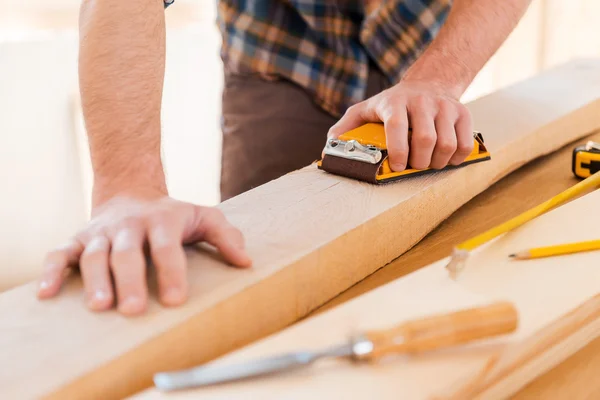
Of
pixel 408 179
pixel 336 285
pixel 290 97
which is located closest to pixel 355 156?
pixel 408 179

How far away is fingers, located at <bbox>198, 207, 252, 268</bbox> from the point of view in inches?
26.7

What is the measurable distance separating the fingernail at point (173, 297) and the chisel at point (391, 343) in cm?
10

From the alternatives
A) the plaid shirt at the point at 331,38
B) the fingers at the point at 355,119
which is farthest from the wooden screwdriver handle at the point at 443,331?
the plaid shirt at the point at 331,38

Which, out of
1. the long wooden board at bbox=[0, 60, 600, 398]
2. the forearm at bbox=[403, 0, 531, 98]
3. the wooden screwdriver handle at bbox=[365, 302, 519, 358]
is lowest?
the long wooden board at bbox=[0, 60, 600, 398]

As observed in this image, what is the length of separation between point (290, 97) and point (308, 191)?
60 cm

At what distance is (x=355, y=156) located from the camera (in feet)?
2.89

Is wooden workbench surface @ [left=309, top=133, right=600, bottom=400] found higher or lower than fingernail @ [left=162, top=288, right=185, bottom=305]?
lower

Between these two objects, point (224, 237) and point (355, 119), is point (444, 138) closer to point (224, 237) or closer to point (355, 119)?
point (355, 119)

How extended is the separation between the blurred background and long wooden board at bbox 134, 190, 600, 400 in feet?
6.19

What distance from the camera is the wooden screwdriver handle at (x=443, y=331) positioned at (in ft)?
1.71

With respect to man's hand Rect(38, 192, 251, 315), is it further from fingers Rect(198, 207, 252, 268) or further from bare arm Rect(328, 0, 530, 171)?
bare arm Rect(328, 0, 530, 171)

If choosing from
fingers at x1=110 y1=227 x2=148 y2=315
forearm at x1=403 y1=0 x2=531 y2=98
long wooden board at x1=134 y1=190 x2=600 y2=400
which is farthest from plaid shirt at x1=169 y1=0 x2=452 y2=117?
fingers at x1=110 y1=227 x2=148 y2=315

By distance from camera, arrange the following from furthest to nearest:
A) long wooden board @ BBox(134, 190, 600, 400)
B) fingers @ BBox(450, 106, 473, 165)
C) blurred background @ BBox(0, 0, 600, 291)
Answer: blurred background @ BBox(0, 0, 600, 291)
fingers @ BBox(450, 106, 473, 165)
long wooden board @ BBox(134, 190, 600, 400)

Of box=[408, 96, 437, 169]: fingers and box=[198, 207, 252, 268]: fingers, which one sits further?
box=[408, 96, 437, 169]: fingers
